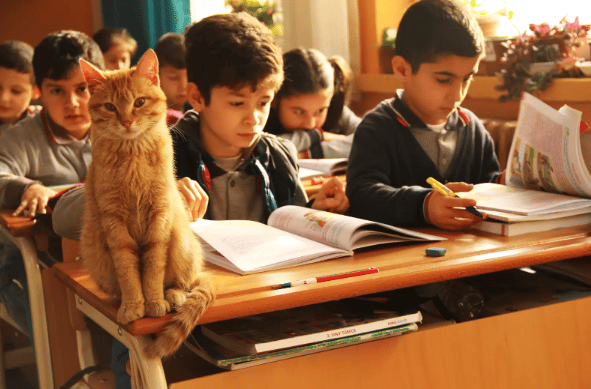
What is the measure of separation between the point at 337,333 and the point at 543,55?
74.8 inches

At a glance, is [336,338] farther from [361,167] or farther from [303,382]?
[361,167]

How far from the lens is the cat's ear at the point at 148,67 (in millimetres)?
872

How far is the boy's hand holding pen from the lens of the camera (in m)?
1.27

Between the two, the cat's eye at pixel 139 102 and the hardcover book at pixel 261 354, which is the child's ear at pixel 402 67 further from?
the cat's eye at pixel 139 102

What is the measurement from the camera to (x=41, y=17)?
15.9 ft

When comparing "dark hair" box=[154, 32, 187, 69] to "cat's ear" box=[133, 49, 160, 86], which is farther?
"dark hair" box=[154, 32, 187, 69]

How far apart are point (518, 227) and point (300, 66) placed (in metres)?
1.56

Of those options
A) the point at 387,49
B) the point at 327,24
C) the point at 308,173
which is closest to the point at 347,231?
the point at 308,173

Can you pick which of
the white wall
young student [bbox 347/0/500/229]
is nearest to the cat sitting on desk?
young student [bbox 347/0/500/229]

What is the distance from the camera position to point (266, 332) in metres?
1.03

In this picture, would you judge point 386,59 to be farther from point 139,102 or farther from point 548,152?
point 139,102

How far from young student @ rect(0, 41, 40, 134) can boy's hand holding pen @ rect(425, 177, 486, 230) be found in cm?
212

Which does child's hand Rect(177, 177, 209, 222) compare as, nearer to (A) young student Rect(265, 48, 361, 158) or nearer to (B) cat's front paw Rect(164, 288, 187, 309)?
(B) cat's front paw Rect(164, 288, 187, 309)

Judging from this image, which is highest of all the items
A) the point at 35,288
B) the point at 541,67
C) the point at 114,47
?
the point at 114,47
